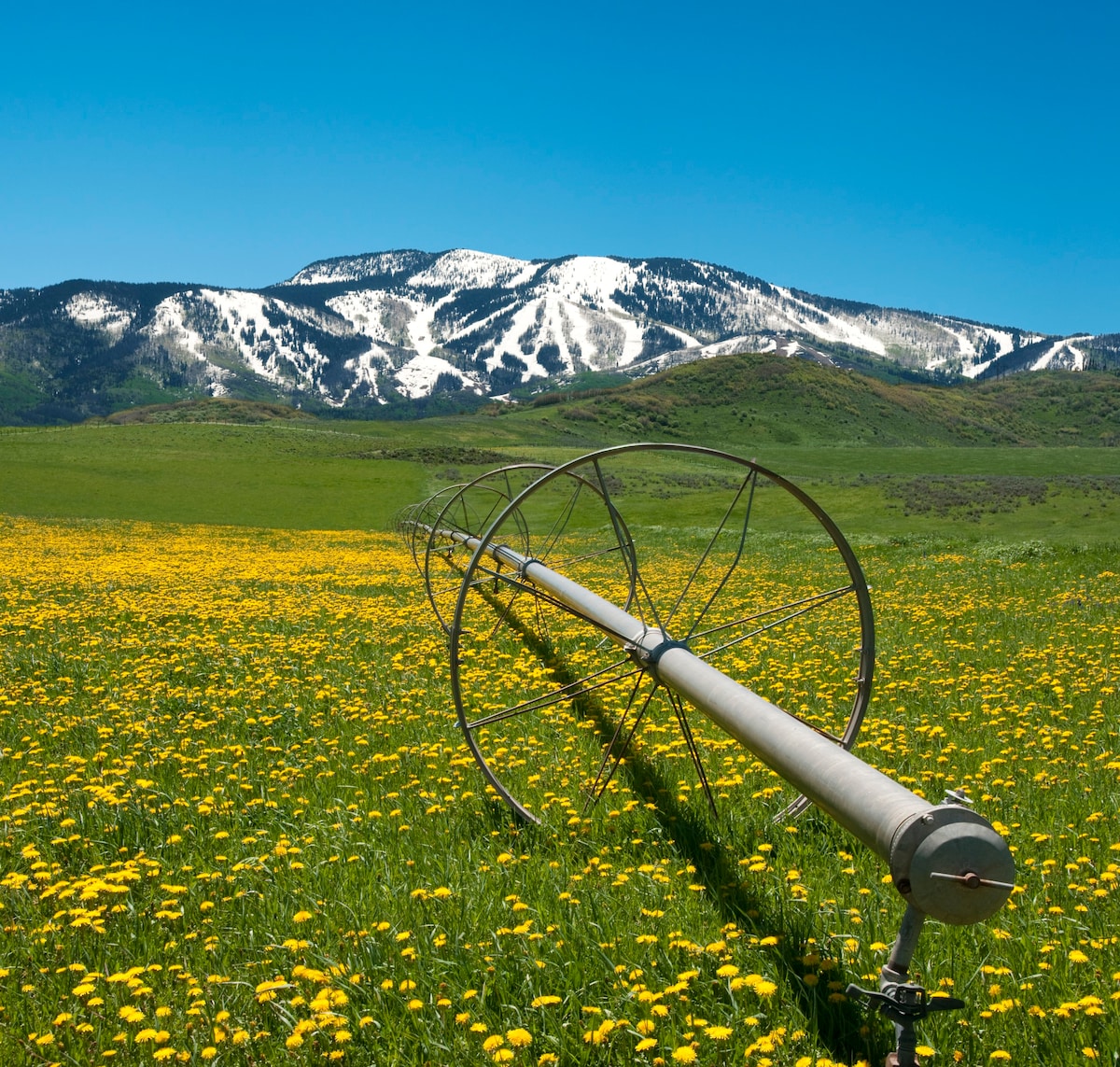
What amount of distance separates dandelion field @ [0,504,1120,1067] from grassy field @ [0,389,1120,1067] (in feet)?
0.07

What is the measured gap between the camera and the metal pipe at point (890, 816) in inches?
109

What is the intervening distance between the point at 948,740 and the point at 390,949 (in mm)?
5423

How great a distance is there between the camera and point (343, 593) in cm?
1842

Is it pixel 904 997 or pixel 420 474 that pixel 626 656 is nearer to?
pixel 904 997

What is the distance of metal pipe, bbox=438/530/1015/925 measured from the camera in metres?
2.76

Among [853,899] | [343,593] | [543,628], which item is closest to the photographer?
[853,899]

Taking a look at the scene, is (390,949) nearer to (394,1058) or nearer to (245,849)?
(394,1058)

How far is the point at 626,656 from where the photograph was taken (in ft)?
32.1

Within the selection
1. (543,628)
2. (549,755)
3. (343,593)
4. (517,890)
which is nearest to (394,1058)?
(517,890)

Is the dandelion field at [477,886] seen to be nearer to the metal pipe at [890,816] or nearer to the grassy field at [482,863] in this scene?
the grassy field at [482,863]

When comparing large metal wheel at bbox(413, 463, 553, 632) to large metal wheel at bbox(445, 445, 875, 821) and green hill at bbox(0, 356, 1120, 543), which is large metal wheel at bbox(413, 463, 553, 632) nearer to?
large metal wheel at bbox(445, 445, 875, 821)

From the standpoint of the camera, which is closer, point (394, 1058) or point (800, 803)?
point (394, 1058)

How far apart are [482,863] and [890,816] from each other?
2988mm

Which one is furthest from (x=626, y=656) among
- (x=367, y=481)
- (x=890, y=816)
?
(x=367, y=481)
